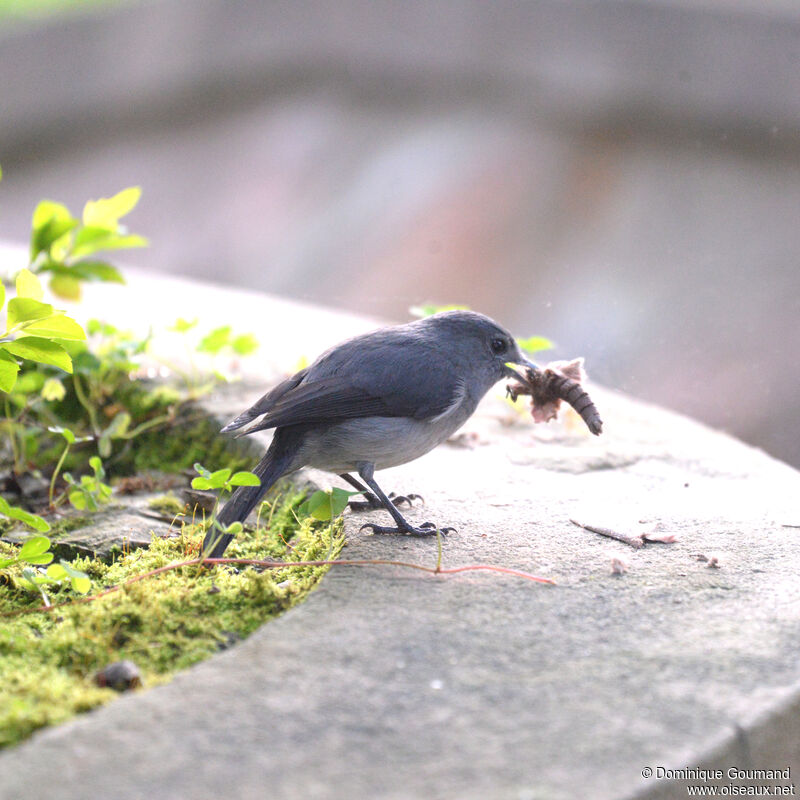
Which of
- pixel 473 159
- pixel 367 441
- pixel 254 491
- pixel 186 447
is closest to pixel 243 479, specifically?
pixel 254 491

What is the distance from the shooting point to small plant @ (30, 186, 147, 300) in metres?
3.80

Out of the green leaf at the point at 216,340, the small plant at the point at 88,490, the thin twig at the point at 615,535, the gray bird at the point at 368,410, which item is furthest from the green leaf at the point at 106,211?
the thin twig at the point at 615,535

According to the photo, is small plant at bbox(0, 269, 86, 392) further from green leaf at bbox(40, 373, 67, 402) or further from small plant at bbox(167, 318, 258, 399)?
small plant at bbox(167, 318, 258, 399)

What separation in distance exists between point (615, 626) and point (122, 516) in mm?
1790

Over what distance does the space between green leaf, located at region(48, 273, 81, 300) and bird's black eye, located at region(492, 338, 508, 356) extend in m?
1.71

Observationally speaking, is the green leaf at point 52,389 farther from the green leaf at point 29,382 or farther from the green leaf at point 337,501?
the green leaf at point 337,501

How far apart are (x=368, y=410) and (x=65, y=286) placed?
63.6 inches

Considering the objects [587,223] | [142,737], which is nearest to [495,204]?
[587,223]

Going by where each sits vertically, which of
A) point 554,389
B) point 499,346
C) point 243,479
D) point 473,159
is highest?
point 473,159

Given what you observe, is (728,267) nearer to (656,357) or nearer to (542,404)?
(656,357)

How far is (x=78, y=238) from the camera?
3.87 m

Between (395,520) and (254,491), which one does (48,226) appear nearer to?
(254,491)

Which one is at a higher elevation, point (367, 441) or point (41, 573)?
point (367, 441)

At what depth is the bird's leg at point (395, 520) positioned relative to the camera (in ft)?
10.1
